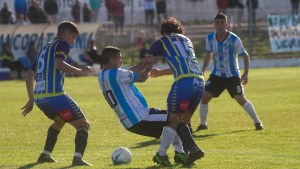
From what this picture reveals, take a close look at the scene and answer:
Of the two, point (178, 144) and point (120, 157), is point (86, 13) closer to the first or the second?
point (120, 157)

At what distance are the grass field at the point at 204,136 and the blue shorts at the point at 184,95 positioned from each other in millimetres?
837

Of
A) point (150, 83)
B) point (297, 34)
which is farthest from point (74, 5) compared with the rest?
point (297, 34)

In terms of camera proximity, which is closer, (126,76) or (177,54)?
(126,76)

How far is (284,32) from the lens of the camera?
41562 millimetres

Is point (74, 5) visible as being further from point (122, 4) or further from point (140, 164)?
point (140, 164)

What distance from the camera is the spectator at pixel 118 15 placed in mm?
38781

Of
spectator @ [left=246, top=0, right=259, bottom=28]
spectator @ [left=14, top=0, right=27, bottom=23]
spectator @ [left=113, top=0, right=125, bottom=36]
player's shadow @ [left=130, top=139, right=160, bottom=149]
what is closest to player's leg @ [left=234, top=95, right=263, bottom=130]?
player's shadow @ [left=130, top=139, right=160, bottom=149]

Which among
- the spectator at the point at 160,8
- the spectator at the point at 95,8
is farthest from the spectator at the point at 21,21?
the spectator at the point at 160,8

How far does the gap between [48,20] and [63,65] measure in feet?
84.3

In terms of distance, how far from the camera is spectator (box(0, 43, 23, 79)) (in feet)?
113

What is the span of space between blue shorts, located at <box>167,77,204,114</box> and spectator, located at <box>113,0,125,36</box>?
27708 millimetres

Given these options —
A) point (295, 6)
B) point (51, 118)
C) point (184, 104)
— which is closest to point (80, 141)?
point (51, 118)

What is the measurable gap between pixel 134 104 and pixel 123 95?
0.20 m

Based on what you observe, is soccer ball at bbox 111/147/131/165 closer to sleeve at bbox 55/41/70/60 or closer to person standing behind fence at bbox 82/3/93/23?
sleeve at bbox 55/41/70/60
